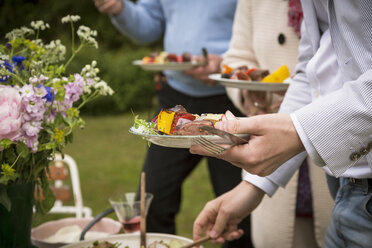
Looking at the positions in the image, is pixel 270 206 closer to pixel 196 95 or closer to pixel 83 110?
pixel 196 95

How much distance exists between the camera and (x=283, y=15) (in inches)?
82.1

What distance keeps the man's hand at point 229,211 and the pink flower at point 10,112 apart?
23.9 inches

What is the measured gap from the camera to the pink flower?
1.20 meters

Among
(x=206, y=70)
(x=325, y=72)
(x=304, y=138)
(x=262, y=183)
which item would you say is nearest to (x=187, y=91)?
(x=206, y=70)

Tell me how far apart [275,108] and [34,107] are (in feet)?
3.63

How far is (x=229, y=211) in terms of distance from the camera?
1412 mm

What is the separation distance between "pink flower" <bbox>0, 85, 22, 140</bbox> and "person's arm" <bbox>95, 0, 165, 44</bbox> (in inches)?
68.4

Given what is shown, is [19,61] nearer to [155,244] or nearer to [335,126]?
[155,244]

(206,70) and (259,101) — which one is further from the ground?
(206,70)

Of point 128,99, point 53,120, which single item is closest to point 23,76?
point 53,120

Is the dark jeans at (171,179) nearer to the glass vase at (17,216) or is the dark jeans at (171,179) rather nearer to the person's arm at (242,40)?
the person's arm at (242,40)

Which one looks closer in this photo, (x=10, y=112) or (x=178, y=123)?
(x=178, y=123)

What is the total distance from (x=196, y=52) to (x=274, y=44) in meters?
0.74

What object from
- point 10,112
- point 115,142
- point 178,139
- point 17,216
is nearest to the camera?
point 178,139
